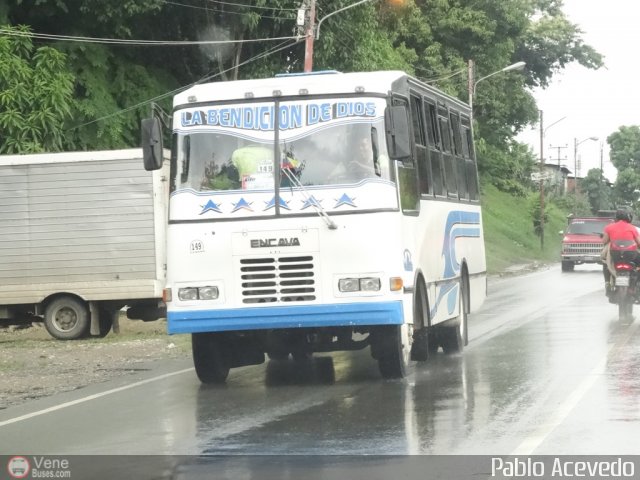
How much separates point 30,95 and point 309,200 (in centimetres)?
1415

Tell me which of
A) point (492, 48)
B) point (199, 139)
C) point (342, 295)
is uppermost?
point (492, 48)

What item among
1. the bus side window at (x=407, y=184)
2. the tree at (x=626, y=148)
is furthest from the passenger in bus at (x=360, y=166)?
the tree at (x=626, y=148)

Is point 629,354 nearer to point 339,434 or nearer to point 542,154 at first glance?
point 339,434

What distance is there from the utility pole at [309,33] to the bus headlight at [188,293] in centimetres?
1745

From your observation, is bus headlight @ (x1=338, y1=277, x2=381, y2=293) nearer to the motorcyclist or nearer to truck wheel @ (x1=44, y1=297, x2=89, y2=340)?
truck wheel @ (x1=44, y1=297, x2=89, y2=340)

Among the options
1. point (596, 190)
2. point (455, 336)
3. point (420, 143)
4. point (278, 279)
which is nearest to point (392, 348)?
point (278, 279)

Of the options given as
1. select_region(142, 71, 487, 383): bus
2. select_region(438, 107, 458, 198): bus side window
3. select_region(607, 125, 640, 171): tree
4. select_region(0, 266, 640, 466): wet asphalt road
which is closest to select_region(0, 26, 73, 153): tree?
select_region(0, 266, 640, 466): wet asphalt road

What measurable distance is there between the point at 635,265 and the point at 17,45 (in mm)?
12901

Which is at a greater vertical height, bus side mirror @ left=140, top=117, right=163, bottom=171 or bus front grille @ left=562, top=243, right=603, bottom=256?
bus side mirror @ left=140, top=117, right=163, bottom=171

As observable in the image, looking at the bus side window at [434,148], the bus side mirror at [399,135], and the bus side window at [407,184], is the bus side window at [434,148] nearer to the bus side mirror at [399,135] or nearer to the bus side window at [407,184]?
the bus side window at [407,184]

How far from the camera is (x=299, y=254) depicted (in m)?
12.9

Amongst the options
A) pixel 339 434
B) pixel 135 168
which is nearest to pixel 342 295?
pixel 339 434

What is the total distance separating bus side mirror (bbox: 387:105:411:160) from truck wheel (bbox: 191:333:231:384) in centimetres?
276

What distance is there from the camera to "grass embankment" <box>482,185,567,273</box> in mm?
59656
